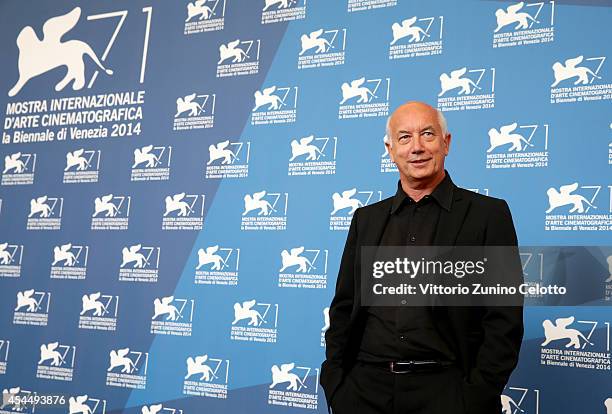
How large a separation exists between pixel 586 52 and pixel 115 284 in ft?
9.41

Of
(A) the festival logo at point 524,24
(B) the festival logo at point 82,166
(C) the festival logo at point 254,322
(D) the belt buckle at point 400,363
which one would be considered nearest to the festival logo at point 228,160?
(C) the festival logo at point 254,322

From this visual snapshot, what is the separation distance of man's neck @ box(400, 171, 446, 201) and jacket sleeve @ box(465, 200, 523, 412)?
25 centimetres

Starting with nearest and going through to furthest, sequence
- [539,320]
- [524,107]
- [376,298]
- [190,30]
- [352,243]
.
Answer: [376,298]
[352,243]
[539,320]
[524,107]
[190,30]

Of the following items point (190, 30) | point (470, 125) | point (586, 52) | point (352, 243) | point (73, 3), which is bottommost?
point (352, 243)

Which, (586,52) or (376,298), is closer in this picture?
(376,298)

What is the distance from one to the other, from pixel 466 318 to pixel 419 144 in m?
0.58

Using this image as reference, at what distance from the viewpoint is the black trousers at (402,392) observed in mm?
1943

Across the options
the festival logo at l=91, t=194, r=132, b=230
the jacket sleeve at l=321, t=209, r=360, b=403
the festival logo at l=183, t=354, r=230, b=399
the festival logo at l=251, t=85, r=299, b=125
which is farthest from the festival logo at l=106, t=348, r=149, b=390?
the jacket sleeve at l=321, t=209, r=360, b=403

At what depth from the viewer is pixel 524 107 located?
Answer: 3062 millimetres

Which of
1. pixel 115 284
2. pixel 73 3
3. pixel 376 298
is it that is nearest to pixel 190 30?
pixel 73 3

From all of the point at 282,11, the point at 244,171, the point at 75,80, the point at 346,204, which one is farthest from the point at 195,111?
the point at 346,204

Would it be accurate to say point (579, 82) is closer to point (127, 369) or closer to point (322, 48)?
point (322, 48)

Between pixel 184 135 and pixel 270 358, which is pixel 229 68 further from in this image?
pixel 270 358

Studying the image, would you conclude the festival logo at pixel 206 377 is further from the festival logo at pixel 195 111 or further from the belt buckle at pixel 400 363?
the belt buckle at pixel 400 363
